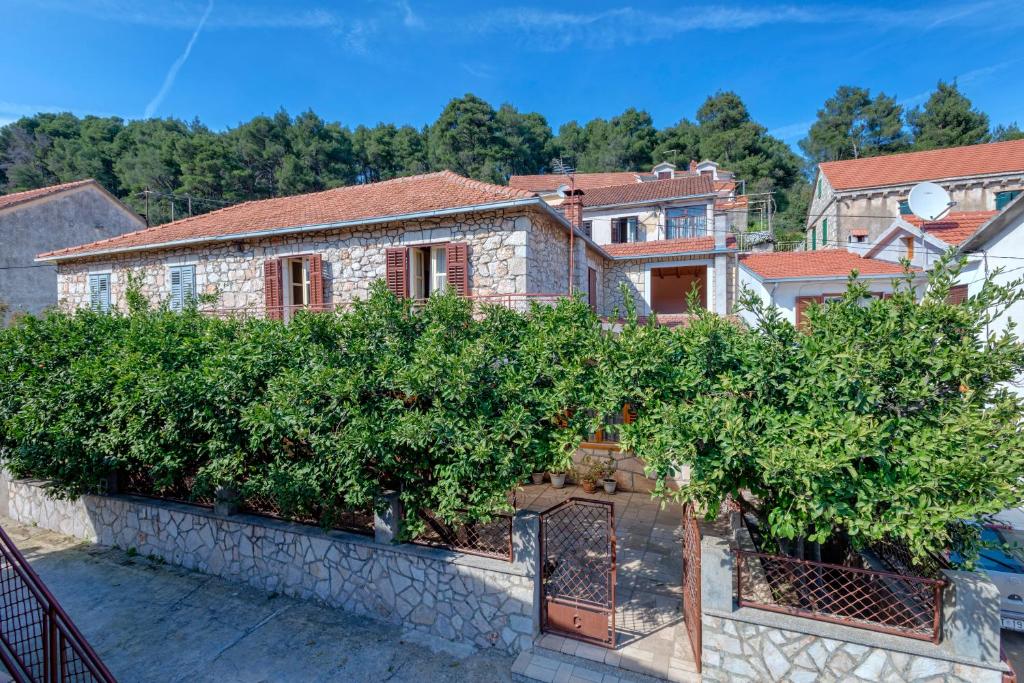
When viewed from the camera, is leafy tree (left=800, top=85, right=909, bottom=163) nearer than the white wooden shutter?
No

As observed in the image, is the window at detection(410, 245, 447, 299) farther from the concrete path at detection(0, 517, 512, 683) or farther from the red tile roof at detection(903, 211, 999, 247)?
the red tile roof at detection(903, 211, 999, 247)

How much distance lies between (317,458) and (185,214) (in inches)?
1543

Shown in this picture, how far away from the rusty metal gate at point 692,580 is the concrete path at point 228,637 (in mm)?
2146

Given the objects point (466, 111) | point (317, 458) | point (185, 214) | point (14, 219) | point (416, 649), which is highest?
point (466, 111)

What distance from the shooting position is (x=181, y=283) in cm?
1350

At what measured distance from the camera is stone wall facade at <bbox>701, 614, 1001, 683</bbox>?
13.7ft

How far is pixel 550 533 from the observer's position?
26.6ft

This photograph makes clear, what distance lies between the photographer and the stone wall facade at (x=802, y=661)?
4176 millimetres

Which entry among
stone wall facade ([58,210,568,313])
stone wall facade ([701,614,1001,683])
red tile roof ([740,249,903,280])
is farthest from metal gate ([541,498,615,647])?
red tile roof ([740,249,903,280])

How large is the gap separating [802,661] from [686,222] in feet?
71.6

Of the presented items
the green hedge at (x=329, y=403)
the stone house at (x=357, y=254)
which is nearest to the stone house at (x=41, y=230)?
the stone house at (x=357, y=254)

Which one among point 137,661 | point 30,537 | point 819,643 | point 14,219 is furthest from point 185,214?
point 819,643

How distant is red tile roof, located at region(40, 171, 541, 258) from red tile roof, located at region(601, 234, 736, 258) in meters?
10.6

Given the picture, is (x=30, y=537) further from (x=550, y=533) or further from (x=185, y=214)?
(x=185, y=214)
